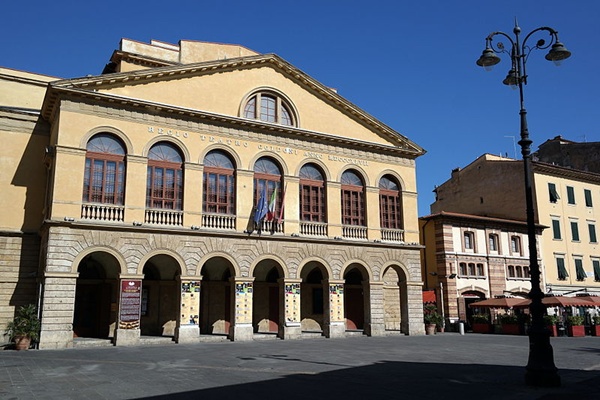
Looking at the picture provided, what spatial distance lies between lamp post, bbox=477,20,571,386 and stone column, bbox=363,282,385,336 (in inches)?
576

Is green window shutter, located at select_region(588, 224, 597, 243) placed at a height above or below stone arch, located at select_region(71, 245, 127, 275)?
above

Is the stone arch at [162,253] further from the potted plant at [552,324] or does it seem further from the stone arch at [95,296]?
the potted plant at [552,324]

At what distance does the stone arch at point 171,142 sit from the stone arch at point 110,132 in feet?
2.05

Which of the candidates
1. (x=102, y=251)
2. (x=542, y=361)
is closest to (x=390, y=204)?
(x=102, y=251)

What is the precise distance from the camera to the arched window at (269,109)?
2591 centimetres

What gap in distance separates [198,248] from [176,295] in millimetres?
3314

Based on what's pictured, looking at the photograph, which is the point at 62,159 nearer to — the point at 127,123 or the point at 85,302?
the point at 127,123

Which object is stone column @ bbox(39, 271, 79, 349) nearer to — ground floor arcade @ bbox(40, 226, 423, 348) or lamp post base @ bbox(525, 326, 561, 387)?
ground floor arcade @ bbox(40, 226, 423, 348)

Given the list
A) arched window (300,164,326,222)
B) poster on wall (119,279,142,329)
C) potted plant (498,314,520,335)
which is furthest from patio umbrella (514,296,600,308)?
poster on wall (119,279,142,329)

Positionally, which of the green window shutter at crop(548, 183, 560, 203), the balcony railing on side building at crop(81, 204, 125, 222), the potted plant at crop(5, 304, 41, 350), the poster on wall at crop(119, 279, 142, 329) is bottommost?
the potted plant at crop(5, 304, 41, 350)

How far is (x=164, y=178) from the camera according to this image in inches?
903

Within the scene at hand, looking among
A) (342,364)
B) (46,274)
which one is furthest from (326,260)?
(46,274)

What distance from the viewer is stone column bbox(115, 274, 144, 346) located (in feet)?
67.3

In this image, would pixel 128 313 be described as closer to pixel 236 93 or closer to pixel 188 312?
pixel 188 312
